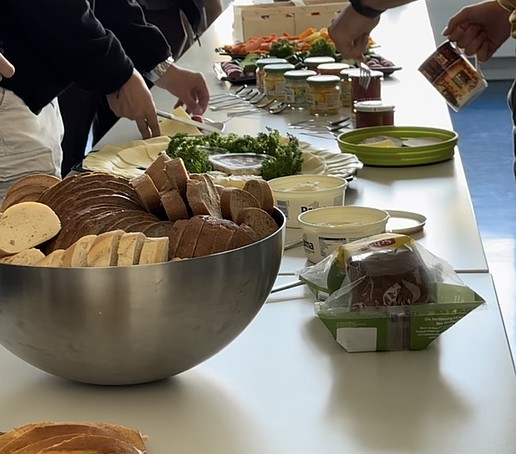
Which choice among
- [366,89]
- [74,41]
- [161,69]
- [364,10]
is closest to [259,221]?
[74,41]

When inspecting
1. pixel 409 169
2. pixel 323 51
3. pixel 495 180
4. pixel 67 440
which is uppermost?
pixel 67 440

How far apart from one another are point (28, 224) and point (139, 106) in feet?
3.73

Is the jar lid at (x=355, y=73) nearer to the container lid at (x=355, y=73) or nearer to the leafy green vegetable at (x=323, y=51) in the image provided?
the container lid at (x=355, y=73)

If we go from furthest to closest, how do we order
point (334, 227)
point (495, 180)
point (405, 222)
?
point (495, 180) → point (405, 222) → point (334, 227)

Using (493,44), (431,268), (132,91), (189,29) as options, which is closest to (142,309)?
(431,268)

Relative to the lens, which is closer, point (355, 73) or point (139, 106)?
point (139, 106)

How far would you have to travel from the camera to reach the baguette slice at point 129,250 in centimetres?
83

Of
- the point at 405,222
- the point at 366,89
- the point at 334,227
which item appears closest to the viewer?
the point at 334,227

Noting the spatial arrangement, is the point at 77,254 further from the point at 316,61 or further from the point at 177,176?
the point at 316,61

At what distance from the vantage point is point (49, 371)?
2.97ft

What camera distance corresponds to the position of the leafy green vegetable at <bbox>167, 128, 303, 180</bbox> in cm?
165

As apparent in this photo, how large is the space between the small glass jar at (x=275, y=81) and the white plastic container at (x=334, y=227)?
48.7 inches

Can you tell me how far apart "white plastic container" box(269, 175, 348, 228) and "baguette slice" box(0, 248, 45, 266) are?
0.61 m

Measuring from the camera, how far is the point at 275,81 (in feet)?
8.27
